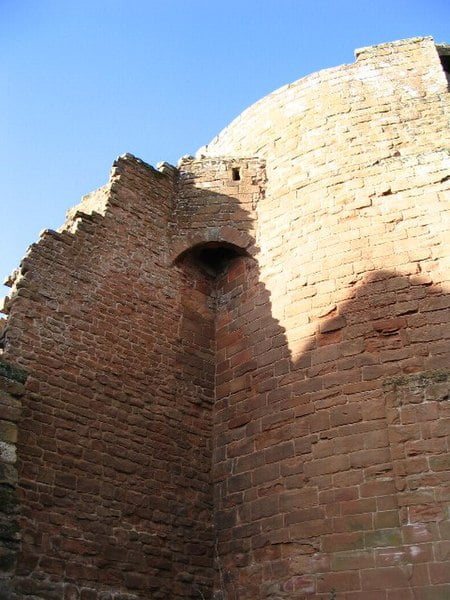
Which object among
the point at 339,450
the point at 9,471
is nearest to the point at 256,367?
the point at 339,450

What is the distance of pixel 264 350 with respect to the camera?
8.01 metres

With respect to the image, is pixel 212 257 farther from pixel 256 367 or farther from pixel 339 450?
pixel 339 450

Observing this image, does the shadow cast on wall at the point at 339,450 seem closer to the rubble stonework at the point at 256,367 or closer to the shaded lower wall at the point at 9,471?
the rubble stonework at the point at 256,367

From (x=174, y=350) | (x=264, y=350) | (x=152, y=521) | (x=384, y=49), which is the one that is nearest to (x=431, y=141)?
(x=384, y=49)

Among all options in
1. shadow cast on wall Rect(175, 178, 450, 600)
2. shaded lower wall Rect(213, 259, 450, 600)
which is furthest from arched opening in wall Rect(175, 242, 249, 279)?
shaded lower wall Rect(213, 259, 450, 600)

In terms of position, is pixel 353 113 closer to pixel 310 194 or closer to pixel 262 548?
pixel 310 194

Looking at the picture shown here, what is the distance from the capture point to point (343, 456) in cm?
668

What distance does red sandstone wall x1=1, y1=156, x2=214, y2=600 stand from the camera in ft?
21.3

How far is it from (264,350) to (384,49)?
14.6 feet

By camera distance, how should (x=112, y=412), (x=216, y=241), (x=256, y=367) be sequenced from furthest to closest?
(x=216, y=241), (x=256, y=367), (x=112, y=412)

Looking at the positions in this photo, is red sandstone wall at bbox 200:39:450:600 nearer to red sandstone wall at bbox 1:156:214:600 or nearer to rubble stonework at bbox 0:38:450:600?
rubble stonework at bbox 0:38:450:600

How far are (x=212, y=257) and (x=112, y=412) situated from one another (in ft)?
9.15

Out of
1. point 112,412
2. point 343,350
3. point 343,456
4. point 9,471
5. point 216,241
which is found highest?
point 216,241

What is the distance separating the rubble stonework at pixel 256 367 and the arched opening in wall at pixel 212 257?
0.03 metres
